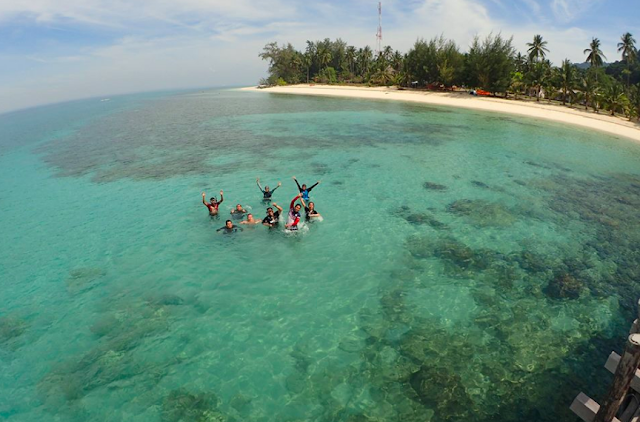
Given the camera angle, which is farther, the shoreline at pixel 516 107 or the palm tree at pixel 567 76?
the palm tree at pixel 567 76

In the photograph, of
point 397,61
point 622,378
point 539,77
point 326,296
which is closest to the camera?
point 622,378

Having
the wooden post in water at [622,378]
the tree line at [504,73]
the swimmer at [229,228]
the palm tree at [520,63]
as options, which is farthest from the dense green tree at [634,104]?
the swimmer at [229,228]

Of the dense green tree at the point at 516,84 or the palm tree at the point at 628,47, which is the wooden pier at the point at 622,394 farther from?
the palm tree at the point at 628,47

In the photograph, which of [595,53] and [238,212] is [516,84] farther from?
[238,212]

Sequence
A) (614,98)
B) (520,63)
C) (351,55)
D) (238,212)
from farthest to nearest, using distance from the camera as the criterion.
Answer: (351,55), (520,63), (614,98), (238,212)

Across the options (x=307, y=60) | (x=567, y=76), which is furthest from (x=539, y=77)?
(x=307, y=60)

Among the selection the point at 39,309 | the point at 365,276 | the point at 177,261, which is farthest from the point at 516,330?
the point at 39,309

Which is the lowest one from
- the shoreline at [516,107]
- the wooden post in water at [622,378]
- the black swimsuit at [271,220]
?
the black swimsuit at [271,220]
